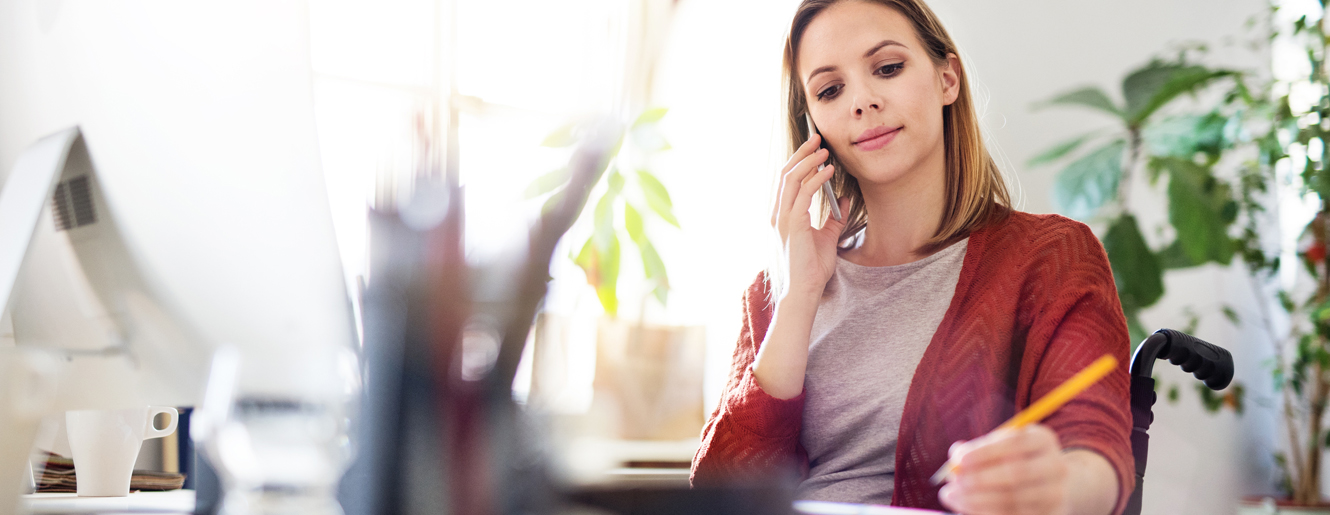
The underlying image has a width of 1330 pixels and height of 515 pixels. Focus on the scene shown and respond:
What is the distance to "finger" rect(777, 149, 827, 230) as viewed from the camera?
91cm

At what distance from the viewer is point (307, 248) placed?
0.29m

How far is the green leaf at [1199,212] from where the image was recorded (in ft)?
6.23

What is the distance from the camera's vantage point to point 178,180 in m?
0.30

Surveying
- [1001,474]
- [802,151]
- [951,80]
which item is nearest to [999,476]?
[1001,474]

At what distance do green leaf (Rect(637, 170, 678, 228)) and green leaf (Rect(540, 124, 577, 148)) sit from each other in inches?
77.0

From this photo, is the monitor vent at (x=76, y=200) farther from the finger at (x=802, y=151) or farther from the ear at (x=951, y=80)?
the ear at (x=951, y=80)

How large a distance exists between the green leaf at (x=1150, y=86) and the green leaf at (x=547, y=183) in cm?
212

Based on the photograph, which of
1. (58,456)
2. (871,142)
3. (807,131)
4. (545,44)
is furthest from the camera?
(807,131)

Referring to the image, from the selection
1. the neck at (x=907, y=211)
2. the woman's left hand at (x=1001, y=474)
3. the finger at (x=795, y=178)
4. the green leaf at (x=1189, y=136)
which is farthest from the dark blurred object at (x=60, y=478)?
the green leaf at (x=1189, y=136)

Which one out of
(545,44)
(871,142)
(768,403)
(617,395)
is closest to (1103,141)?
(617,395)

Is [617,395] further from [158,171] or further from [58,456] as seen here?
[158,171]

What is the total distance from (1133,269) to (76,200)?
2115 mm

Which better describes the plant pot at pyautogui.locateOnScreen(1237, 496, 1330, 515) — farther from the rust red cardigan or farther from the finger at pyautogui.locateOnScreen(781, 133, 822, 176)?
the finger at pyautogui.locateOnScreen(781, 133, 822, 176)

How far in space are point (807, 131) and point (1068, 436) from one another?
54 centimetres
